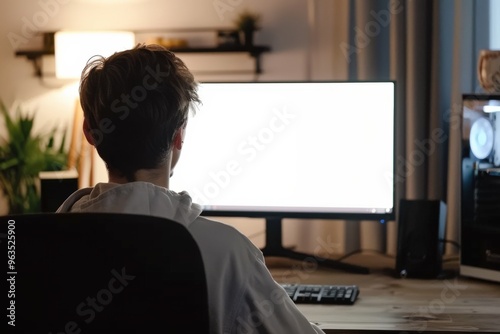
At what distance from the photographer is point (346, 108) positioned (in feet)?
7.06

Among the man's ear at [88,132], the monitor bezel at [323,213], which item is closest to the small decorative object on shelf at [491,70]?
the monitor bezel at [323,213]

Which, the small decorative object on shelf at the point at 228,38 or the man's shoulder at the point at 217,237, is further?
the small decorative object on shelf at the point at 228,38

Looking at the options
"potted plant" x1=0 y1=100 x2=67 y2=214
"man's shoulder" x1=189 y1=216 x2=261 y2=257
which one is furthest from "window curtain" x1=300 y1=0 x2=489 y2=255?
"man's shoulder" x1=189 y1=216 x2=261 y2=257

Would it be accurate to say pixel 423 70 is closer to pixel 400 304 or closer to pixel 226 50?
pixel 226 50

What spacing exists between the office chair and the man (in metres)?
0.16

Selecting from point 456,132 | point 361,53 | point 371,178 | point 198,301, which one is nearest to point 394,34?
point 361,53

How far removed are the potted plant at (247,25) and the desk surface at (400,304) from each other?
763 mm

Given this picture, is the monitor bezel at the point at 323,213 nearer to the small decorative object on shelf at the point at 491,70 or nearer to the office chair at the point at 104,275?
the small decorative object on shelf at the point at 491,70

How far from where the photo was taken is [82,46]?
8.48ft

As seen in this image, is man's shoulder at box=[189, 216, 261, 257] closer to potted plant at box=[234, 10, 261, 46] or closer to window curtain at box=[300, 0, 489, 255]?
window curtain at box=[300, 0, 489, 255]

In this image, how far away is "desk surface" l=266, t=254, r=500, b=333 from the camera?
66.3 inches

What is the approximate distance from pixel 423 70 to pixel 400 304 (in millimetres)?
869

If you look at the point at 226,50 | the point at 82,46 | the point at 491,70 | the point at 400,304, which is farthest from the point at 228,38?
the point at 400,304

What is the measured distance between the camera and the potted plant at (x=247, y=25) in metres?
2.63
